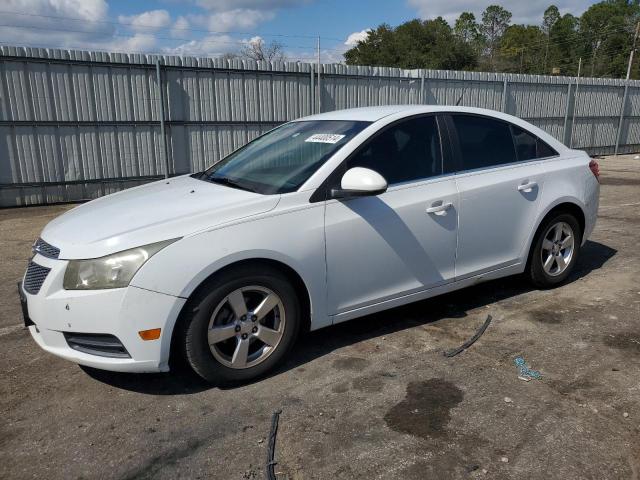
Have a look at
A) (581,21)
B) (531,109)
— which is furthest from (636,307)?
(581,21)

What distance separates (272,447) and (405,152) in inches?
87.4

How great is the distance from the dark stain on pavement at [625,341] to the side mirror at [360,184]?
2.01 metres

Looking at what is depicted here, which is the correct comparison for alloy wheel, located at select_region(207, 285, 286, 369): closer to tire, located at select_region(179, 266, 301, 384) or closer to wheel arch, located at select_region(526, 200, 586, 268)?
tire, located at select_region(179, 266, 301, 384)

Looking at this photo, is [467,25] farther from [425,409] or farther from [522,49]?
[425,409]

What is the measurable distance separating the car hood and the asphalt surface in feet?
3.14

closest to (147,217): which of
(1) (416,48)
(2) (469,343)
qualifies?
(2) (469,343)

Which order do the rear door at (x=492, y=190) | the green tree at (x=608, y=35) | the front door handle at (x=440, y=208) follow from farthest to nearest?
the green tree at (x=608, y=35) < the rear door at (x=492, y=190) < the front door handle at (x=440, y=208)

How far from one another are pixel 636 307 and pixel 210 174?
3684 millimetres

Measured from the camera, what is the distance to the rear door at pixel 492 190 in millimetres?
4043

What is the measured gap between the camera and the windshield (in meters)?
3.53

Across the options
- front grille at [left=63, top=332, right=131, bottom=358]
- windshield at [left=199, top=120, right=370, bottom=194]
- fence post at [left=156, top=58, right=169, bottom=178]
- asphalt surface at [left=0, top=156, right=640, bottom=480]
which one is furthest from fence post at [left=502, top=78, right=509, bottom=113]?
front grille at [left=63, top=332, right=131, bottom=358]

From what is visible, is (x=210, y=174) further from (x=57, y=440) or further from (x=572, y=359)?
(x=572, y=359)

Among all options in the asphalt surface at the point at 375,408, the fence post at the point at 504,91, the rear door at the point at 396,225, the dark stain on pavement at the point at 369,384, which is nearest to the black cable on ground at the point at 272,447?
the asphalt surface at the point at 375,408

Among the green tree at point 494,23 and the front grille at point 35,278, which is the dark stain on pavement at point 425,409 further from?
the green tree at point 494,23
